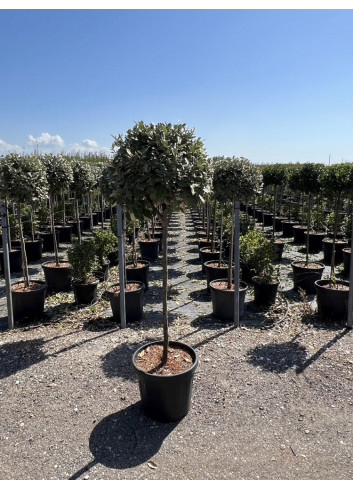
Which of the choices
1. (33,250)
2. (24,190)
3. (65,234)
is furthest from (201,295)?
(65,234)

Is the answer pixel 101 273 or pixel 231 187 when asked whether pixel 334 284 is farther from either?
pixel 101 273

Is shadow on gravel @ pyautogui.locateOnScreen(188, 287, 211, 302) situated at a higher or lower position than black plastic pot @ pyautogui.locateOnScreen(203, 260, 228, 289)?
lower

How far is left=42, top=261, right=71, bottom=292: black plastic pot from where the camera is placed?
281 inches

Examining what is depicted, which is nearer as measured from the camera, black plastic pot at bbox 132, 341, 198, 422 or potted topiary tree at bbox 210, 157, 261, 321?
black plastic pot at bbox 132, 341, 198, 422

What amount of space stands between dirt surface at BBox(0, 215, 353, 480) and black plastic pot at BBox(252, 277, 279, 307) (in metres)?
0.51

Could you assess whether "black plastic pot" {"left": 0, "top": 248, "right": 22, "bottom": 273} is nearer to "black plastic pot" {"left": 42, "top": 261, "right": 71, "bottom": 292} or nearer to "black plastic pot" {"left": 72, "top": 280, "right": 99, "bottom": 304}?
"black plastic pot" {"left": 42, "top": 261, "right": 71, "bottom": 292}

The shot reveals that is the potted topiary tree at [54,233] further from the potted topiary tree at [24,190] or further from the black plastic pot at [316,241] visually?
the black plastic pot at [316,241]

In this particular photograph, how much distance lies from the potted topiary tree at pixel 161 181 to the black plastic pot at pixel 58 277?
13.9ft

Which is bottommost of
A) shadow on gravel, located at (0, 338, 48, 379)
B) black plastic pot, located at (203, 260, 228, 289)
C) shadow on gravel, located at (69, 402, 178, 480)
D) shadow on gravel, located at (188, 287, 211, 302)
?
shadow on gravel, located at (69, 402, 178, 480)

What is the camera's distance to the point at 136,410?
344 cm

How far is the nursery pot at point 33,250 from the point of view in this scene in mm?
9683

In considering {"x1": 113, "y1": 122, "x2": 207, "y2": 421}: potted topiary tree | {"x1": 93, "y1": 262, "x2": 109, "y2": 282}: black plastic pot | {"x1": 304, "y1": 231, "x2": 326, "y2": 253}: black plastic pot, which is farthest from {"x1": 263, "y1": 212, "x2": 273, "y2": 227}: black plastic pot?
{"x1": 113, "y1": 122, "x2": 207, "y2": 421}: potted topiary tree

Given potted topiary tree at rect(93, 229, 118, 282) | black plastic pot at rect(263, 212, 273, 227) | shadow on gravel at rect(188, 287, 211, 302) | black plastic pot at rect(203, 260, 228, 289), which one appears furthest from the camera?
black plastic pot at rect(263, 212, 273, 227)

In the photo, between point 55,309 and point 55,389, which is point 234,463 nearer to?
point 55,389
